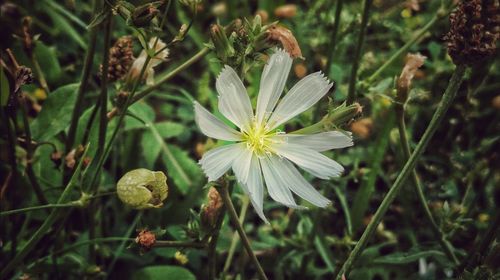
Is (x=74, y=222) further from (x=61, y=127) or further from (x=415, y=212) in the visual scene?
(x=415, y=212)

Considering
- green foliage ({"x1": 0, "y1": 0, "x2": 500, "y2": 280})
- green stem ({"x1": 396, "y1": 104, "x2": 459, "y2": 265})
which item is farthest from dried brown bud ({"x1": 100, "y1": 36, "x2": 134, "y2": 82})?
green stem ({"x1": 396, "y1": 104, "x2": 459, "y2": 265})

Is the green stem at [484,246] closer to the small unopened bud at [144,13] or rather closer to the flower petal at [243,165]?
the flower petal at [243,165]

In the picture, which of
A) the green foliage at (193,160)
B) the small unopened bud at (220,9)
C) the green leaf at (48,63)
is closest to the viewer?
the green foliage at (193,160)

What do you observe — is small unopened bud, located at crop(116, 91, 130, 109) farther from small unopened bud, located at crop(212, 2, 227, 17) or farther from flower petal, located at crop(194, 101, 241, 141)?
small unopened bud, located at crop(212, 2, 227, 17)

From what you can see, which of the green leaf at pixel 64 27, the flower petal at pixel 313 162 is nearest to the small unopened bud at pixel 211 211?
the flower petal at pixel 313 162

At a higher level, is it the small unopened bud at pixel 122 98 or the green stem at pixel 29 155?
the small unopened bud at pixel 122 98

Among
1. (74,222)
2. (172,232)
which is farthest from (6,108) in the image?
(74,222)

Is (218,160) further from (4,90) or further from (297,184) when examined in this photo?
(4,90)
